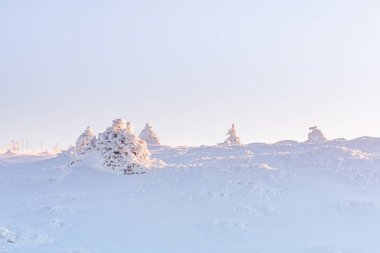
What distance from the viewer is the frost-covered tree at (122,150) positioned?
108 feet

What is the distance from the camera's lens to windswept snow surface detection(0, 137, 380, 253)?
20.2 meters

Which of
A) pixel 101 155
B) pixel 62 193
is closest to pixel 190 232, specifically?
pixel 62 193

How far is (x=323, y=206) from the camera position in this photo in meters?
23.7

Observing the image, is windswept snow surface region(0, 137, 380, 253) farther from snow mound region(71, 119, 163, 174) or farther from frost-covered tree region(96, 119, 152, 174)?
frost-covered tree region(96, 119, 152, 174)

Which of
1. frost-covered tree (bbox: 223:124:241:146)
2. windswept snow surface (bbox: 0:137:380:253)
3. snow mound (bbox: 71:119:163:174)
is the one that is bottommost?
windswept snow surface (bbox: 0:137:380:253)

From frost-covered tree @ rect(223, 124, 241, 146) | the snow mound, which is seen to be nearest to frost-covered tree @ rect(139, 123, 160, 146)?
frost-covered tree @ rect(223, 124, 241, 146)

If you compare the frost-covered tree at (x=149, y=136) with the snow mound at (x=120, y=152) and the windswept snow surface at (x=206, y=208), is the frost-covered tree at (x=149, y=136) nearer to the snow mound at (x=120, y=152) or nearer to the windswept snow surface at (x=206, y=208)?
the snow mound at (x=120, y=152)

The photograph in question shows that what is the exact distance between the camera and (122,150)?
3466 centimetres

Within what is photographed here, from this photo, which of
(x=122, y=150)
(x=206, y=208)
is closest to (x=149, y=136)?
(x=122, y=150)

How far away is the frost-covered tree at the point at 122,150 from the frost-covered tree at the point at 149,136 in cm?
2895

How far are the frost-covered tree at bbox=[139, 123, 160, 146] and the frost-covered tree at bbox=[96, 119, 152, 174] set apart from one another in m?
29.0

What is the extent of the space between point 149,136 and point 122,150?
106 feet

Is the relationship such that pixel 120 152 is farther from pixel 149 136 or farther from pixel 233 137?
pixel 233 137

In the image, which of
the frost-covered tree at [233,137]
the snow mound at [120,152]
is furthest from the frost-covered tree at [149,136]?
the snow mound at [120,152]
